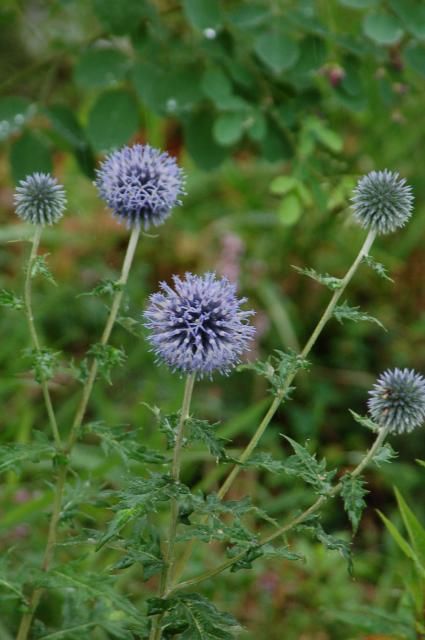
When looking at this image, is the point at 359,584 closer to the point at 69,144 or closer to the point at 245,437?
the point at 245,437

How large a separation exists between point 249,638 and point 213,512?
159cm

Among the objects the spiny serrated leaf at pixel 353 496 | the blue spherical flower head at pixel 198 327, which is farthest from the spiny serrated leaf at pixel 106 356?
the spiny serrated leaf at pixel 353 496

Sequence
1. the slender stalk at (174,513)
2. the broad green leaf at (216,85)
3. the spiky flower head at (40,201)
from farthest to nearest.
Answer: the broad green leaf at (216,85) < the spiky flower head at (40,201) < the slender stalk at (174,513)

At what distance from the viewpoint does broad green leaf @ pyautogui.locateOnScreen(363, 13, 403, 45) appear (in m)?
2.60

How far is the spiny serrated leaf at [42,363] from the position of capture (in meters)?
1.65

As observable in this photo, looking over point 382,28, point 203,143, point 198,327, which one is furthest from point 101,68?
point 198,327

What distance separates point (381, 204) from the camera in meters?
1.71

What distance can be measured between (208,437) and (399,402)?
0.37 metres

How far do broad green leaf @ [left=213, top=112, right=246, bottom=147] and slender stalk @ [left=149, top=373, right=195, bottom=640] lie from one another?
1313mm

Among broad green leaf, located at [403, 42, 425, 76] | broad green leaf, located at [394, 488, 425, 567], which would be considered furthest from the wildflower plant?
broad green leaf, located at [403, 42, 425, 76]

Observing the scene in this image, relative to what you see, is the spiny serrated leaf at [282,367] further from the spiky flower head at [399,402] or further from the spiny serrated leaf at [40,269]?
the spiny serrated leaf at [40,269]

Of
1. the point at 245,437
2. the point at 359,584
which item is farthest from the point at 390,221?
the point at 245,437

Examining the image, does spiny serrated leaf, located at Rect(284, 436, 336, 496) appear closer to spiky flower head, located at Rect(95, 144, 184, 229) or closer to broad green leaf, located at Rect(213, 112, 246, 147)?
spiky flower head, located at Rect(95, 144, 184, 229)

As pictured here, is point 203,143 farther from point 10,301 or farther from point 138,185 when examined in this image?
point 10,301
